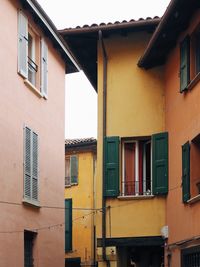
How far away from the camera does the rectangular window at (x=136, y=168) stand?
17.0 m

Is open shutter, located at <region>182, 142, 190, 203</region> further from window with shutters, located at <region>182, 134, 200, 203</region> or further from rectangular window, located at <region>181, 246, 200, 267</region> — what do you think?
rectangular window, located at <region>181, 246, 200, 267</region>

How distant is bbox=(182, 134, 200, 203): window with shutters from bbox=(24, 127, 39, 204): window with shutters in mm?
4533

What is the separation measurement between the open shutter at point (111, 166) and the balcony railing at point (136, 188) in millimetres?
301

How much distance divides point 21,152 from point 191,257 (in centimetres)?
535

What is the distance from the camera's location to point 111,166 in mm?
16922

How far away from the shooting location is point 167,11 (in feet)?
48.6

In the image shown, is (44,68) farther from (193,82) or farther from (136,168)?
(193,82)

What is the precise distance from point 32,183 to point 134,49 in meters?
4.31

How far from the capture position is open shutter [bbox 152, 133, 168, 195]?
16438mm

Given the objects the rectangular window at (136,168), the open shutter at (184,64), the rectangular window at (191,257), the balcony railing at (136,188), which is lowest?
the rectangular window at (191,257)

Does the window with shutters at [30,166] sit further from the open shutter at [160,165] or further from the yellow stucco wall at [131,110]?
the open shutter at [160,165]

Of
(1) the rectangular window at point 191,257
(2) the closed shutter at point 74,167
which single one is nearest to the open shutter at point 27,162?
(1) the rectangular window at point 191,257

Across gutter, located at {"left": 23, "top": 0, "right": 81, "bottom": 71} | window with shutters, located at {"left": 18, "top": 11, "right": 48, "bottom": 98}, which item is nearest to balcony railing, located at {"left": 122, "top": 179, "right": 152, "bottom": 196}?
window with shutters, located at {"left": 18, "top": 11, "right": 48, "bottom": 98}

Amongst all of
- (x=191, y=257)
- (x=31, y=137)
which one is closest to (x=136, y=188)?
(x=191, y=257)
